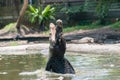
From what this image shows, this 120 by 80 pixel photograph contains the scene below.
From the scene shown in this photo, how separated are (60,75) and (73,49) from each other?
26.4 ft

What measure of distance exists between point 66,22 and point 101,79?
69.2ft

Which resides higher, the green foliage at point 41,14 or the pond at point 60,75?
the pond at point 60,75

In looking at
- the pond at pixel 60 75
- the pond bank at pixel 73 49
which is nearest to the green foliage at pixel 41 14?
the pond bank at pixel 73 49

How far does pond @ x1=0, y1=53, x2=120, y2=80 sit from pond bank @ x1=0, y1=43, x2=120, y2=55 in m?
1.10

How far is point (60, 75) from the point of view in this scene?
12.1m

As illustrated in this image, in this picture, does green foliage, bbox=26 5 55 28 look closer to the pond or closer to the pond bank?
the pond bank

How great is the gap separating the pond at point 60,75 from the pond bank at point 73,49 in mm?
1097

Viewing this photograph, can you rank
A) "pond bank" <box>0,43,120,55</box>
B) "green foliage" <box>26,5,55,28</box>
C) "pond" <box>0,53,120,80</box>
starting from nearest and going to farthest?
"pond" <box>0,53,120,80</box> < "pond bank" <box>0,43,120,55</box> < "green foliage" <box>26,5,55,28</box>

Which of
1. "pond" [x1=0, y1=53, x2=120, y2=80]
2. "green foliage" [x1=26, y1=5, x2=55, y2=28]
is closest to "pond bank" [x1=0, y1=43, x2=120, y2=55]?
"pond" [x1=0, y1=53, x2=120, y2=80]

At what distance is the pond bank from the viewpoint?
1905 centimetres

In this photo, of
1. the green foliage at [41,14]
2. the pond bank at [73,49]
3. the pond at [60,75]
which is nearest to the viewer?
the pond at [60,75]

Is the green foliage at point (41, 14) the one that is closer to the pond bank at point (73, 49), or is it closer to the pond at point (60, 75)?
the pond bank at point (73, 49)

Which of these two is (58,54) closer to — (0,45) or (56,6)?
(0,45)

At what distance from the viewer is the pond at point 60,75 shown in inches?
473
